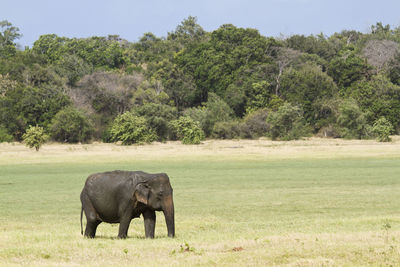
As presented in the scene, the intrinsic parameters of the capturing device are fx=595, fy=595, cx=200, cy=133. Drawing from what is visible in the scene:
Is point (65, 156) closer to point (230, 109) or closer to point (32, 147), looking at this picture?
point (32, 147)

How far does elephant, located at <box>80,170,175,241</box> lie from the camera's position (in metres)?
13.4

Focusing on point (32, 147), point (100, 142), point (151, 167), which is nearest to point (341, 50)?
point (100, 142)

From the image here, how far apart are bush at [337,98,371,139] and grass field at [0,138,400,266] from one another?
12.7 meters

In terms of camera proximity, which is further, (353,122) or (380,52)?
(380,52)

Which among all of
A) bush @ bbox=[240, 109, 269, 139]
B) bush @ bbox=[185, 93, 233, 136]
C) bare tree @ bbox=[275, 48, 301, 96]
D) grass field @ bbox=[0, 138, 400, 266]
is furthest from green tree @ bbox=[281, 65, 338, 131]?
grass field @ bbox=[0, 138, 400, 266]

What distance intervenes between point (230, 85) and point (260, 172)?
46.9 metres

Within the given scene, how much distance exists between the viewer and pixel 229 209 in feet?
74.5

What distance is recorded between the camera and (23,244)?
506 inches

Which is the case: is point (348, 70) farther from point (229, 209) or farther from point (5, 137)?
point (229, 209)

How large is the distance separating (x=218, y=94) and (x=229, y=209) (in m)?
66.2

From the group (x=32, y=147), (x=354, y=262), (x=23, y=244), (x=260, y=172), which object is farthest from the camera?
(x=32, y=147)

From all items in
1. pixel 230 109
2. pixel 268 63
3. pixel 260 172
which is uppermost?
pixel 268 63

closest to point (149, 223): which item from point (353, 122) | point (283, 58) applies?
point (353, 122)

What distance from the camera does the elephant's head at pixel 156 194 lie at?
1330 cm
